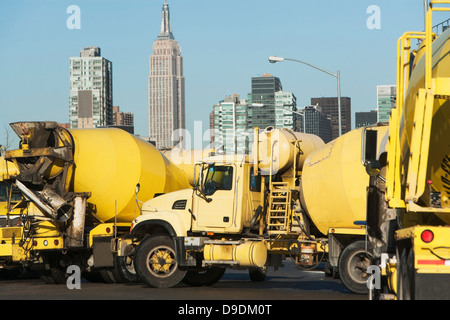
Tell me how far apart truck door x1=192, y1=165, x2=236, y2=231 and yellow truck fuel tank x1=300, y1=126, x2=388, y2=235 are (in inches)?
66.7

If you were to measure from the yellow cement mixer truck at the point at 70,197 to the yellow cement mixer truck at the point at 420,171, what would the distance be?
9608 mm

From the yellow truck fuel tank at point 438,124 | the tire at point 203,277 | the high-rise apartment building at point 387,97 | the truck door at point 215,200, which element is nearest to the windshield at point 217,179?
the truck door at point 215,200

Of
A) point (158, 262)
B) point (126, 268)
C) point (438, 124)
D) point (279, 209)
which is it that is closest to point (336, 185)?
point (279, 209)

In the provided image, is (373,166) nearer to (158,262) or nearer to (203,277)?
(158,262)

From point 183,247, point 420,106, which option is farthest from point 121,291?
point 420,106

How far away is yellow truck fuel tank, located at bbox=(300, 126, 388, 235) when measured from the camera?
56.5 ft

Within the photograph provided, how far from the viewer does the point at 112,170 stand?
20094mm

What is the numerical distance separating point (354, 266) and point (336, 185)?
1.87m

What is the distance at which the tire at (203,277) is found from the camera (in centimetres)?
1933

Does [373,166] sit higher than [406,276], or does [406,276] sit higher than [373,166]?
[373,166]

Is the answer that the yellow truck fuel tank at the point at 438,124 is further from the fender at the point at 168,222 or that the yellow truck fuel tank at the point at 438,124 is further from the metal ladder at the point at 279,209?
the fender at the point at 168,222
